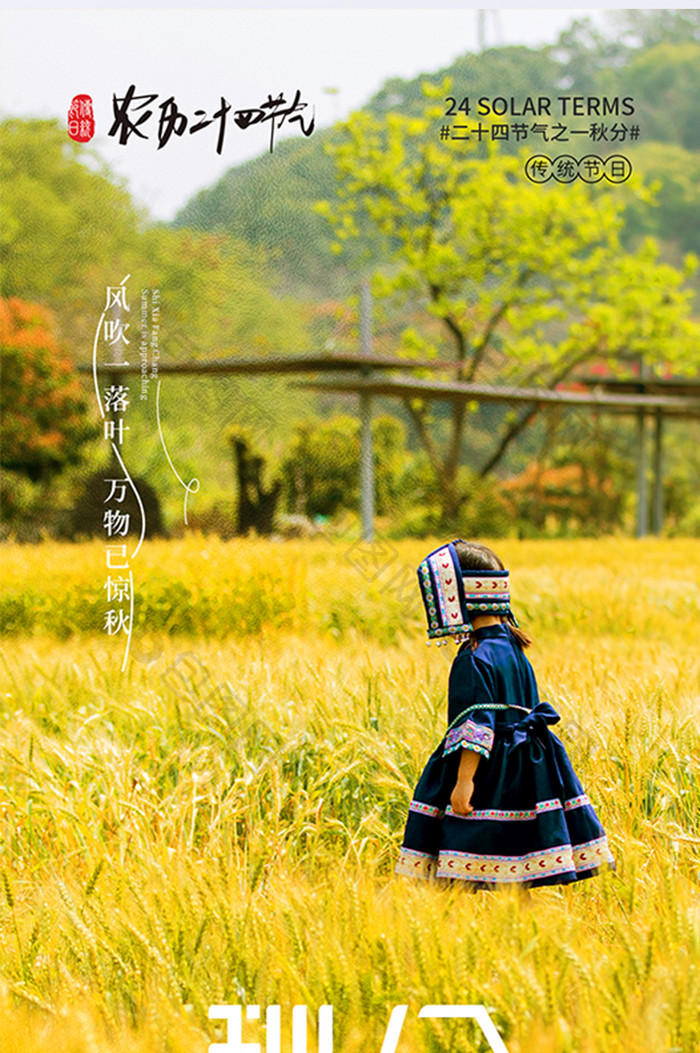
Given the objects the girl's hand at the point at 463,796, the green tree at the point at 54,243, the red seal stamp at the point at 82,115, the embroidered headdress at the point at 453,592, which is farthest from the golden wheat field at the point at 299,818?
the green tree at the point at 54,243

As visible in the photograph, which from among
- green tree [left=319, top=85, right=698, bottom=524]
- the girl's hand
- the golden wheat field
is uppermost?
green tree [left=319, top=85, right=698, bottom=524]

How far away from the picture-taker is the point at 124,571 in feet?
18.5

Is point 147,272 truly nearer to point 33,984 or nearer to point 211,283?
point 211,283

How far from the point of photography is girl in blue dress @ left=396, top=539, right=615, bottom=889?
222 cm

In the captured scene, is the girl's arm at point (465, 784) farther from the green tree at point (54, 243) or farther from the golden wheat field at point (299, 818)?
the green tree at point (54, 243)

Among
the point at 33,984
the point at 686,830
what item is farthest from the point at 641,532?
the point at 33,984

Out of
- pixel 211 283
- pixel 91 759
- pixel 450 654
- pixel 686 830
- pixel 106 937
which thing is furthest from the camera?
pixel 211 283

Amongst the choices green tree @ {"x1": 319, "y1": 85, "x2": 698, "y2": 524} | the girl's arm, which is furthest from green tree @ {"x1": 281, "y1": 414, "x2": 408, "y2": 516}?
the girl's arm

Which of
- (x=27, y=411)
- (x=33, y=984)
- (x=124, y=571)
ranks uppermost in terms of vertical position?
(x=27, y=411)

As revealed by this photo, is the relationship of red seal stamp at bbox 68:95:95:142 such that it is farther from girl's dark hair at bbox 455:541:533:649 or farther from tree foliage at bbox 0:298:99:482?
tree foliage at bbox 0:298:99:482

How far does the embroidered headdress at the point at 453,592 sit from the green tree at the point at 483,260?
8.82 meters

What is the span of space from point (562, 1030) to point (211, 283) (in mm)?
14757

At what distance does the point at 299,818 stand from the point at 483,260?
10.6 m

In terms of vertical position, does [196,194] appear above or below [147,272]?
below
